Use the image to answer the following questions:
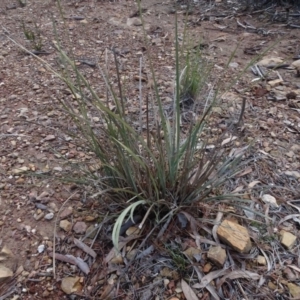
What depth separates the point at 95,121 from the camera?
1610mm

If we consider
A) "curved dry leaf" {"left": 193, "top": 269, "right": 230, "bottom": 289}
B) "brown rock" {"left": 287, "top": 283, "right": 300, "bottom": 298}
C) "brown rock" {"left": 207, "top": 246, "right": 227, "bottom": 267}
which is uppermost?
"brown rock" {"left": 207, "top": 246, "right": 227, "bottom": 267}

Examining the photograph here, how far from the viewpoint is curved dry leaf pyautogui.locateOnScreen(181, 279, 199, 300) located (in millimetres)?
982

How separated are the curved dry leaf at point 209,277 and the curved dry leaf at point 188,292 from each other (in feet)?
0.06

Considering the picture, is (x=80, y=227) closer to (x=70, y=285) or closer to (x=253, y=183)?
(x=70, y=285)

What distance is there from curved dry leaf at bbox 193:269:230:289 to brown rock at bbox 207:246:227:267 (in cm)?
2

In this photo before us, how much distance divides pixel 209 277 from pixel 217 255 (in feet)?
0.21

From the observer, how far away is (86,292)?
102 cm

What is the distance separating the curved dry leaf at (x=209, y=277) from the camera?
100 centimetres

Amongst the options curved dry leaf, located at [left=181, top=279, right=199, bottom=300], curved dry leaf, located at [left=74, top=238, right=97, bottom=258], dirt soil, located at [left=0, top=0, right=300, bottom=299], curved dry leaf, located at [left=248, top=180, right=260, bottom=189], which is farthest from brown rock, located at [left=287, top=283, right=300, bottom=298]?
curved dry leaf, located at [left=74, top=238, right=97, bottom=258]

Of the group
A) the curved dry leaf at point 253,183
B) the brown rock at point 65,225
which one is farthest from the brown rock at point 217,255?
the brown rock at point 65,225

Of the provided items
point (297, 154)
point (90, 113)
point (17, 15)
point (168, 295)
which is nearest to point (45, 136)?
point (90, 113)

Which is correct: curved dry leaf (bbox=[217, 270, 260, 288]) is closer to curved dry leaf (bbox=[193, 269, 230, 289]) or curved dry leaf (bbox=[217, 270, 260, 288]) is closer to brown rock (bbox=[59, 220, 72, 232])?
curved dry leaf (bbox=[193, 269, 230, 289])

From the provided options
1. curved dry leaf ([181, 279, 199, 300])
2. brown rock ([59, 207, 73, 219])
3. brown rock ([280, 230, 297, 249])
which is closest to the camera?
curved dry leaf ([181, 279, 199, 300])

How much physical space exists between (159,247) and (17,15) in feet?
7.29
